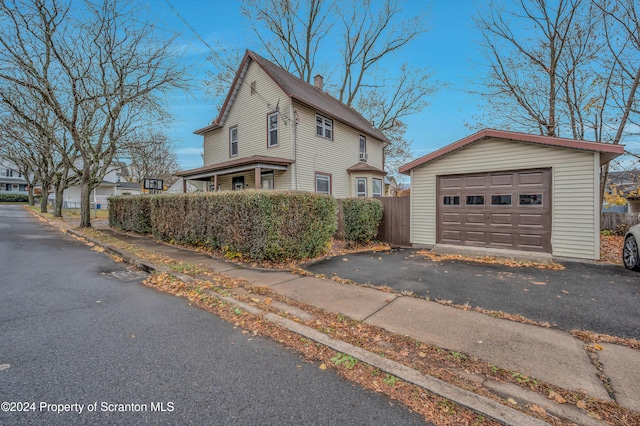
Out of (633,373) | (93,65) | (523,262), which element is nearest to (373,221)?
(523,262)

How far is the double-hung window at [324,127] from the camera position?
1438cm

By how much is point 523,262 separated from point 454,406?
260 inches

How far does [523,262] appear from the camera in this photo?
23.3ft

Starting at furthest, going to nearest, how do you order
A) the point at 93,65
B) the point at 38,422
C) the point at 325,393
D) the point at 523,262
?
the point at 93,65, the point at 523,262, the point at 325,393, the point at 38,422

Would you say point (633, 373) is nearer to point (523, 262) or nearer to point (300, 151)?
point (523, 262)

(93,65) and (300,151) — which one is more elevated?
(93,65)

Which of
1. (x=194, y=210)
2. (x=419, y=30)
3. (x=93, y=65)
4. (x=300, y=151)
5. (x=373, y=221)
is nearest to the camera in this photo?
(x=194, y=210)

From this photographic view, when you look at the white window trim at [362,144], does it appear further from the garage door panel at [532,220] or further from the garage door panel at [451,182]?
the garage door panel at [532,220]

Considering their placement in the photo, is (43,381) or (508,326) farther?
(508,326)

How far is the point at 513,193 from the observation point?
791 cm

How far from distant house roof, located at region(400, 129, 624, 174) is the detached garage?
2 centimetres

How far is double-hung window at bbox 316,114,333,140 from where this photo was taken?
1438cm

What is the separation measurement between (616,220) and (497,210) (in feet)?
26.3

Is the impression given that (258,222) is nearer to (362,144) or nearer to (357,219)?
(357,219)
